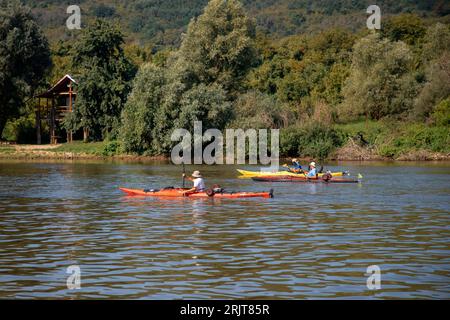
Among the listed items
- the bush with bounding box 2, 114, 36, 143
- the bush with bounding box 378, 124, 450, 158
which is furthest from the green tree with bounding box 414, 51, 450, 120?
the bush with bounding box 2, 114, 36, 143

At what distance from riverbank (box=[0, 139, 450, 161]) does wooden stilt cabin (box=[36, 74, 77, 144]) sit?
10.2 feet

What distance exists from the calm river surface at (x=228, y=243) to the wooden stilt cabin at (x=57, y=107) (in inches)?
1420

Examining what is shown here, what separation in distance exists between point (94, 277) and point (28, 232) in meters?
7.11

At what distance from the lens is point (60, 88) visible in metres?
75.8

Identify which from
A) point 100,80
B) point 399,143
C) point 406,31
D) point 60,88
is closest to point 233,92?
point 100,80

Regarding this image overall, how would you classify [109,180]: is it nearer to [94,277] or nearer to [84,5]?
[94,277]

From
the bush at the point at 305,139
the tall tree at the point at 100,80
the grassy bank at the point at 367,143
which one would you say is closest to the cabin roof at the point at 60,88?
the tall tree at the point at 100,80

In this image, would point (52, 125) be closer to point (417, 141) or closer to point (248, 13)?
point (417, 141)

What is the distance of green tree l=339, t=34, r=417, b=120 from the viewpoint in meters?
70.4

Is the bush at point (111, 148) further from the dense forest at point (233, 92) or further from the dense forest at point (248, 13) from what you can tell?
the dense forest at point (248, 13)

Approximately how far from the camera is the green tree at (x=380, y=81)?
7038cm

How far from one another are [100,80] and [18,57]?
27.8 ft

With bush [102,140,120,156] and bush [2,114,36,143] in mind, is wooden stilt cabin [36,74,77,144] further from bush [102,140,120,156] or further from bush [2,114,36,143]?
bush [102,140,120,156]

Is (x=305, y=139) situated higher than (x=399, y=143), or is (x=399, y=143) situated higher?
(x=305, y=139)
